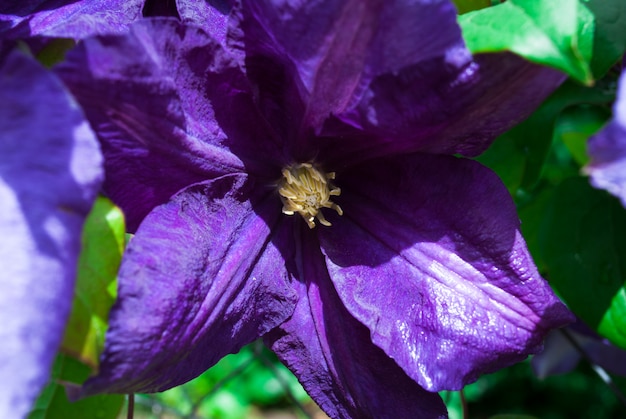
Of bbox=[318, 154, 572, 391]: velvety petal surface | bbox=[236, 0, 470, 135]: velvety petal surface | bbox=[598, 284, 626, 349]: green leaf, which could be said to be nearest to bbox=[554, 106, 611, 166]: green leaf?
bbox=[598, 284, 626, 349]: green leaf

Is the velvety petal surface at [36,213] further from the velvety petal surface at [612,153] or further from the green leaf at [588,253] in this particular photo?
the green leaf at [588,253]

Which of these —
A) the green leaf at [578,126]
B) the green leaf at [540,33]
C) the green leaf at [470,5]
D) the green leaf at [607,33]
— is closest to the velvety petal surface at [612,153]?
the green leaf at [540,33]

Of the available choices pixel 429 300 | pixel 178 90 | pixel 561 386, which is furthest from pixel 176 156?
pixel 561 386

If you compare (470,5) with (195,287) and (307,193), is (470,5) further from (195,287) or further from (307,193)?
(195,287)

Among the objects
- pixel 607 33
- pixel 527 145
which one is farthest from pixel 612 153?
pixel 527 145

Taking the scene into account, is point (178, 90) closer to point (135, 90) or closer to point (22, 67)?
point (135, 90)

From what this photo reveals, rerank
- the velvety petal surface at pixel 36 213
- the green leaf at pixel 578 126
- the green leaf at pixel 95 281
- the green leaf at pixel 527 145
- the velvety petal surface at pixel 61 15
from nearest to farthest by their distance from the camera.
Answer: the velvety petal surface at pixel 36 213 < the green leaf at pixel 95 281 < the velvety petal surface at pixel 61 15 < the green leaf at pixel 527 145 < the green leaf at pixel 578 126

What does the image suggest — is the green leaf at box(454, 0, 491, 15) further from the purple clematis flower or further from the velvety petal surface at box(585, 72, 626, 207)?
the velvety petal surface at box(585, 72, 626, 207)
